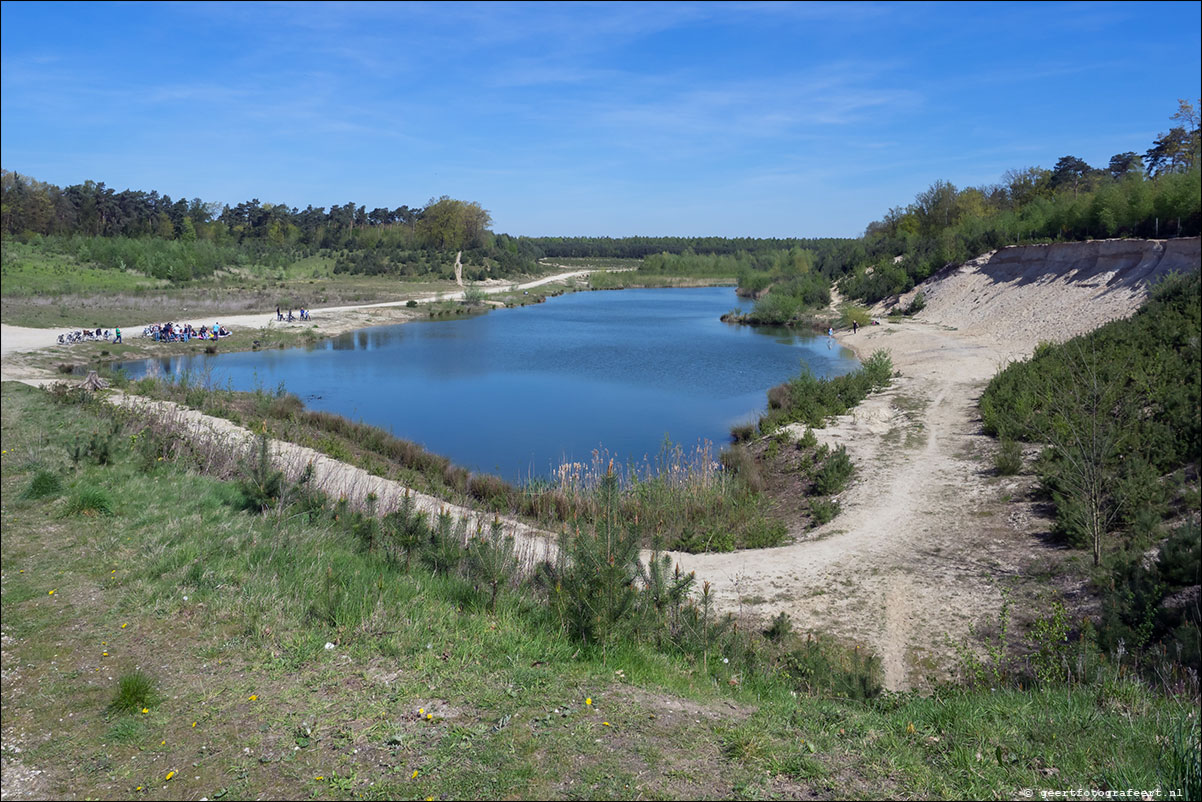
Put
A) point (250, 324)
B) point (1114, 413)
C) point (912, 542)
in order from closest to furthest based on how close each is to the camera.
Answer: point (912, 542) < point (1114, 413) < point (250, 324)

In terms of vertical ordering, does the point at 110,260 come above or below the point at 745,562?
above

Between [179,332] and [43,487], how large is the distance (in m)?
29.2

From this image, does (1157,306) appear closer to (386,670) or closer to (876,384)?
(876,384)

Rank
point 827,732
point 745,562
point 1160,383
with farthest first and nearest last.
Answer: point 1160,383 < point 745,562 < point 827,732

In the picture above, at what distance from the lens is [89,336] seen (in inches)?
1182

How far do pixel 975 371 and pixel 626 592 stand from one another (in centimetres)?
2202

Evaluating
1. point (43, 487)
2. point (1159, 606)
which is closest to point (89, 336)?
point (43, 487)

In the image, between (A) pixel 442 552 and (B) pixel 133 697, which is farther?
(A) pixel 442 552

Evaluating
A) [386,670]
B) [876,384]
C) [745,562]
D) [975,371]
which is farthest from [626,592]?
[975,371]

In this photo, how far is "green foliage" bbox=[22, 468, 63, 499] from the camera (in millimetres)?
9250

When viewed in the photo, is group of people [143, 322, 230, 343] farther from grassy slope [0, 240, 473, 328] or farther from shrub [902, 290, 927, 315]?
shrub [902, 290, 927, 315]

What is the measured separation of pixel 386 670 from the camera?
555 centimetres

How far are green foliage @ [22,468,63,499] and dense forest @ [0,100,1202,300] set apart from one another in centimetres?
494

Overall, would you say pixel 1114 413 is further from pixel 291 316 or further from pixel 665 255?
pixel 665 255
